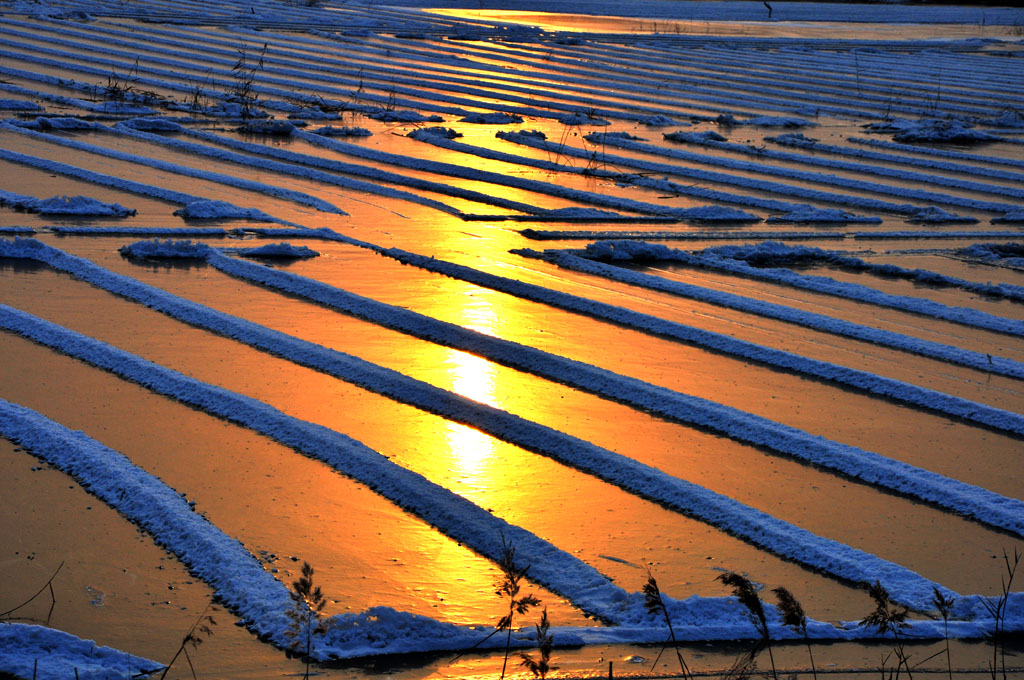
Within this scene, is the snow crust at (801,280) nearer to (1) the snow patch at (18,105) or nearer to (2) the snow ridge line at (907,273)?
(2) the snow ridge line at (907,273)

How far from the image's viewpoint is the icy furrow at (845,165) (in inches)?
430

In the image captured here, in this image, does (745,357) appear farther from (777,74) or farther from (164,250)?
(777,74)

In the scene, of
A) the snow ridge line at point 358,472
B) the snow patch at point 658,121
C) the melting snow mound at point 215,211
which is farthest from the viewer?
the snow patch at point 658,121

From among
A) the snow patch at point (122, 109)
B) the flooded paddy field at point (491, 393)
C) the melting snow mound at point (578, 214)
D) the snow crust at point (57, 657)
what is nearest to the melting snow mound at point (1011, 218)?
the flooded paddy field at point (491, 393)

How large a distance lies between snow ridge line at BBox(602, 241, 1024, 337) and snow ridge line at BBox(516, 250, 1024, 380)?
27cm

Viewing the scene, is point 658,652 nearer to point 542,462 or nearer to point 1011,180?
point 542,462

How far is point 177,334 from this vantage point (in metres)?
5.91

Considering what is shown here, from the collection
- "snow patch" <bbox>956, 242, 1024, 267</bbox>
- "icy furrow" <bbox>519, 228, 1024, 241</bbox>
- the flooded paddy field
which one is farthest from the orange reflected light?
"snow patch" <bbox>956, 242, 1024, 267</bbox>

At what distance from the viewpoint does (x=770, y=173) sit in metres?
11.2

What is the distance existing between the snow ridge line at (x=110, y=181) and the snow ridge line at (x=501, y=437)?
2.54 m

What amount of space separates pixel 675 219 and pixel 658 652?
613cm

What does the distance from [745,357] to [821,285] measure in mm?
1638

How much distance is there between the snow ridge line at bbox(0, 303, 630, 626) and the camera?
11.9 feet

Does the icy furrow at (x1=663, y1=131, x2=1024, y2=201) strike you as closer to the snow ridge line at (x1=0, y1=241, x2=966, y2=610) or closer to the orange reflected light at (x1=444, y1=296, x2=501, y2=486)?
the orange reflected light at (x1=444, y1=296, x2=501, y2=486)
